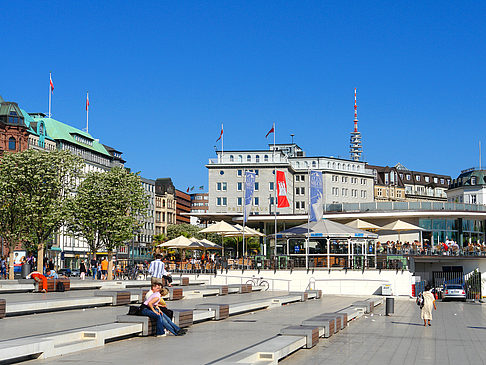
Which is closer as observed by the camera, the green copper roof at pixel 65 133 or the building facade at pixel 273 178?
the green copper roof at pixel 65 133

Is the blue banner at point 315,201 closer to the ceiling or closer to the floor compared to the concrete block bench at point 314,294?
closer to the ceiling

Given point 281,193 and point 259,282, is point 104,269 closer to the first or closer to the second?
point 259,282

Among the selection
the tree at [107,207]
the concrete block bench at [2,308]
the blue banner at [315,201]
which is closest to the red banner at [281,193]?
the blue banner at [315,201]

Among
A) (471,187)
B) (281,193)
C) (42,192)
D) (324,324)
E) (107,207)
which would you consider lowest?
(324,324)

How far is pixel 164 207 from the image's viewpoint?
568 ft

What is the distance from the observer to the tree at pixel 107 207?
50344 mm

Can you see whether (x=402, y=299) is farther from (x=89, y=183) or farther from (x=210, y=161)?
(x=210, y=161)

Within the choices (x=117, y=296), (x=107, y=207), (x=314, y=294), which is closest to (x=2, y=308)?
(x=117, y=296)

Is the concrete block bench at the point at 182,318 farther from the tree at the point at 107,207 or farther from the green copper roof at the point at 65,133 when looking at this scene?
the green copper roof at the point at 65,133

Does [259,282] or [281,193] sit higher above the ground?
[281,193]

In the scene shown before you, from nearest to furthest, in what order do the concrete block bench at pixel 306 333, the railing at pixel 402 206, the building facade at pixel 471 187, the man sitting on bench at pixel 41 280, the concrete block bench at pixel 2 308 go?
the concrete block bench at pixel 306 333, the concrete block bench at pixel 2 308, the man sitting on bench at pixel 41 280, the railing at pixel 402 206, the building facade at pixel 471 187

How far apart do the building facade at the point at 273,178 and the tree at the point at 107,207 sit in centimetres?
6440

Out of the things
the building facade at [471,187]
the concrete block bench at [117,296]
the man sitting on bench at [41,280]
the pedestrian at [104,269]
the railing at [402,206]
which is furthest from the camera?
the building facade at [471,187]

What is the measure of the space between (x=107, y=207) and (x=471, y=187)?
100m
